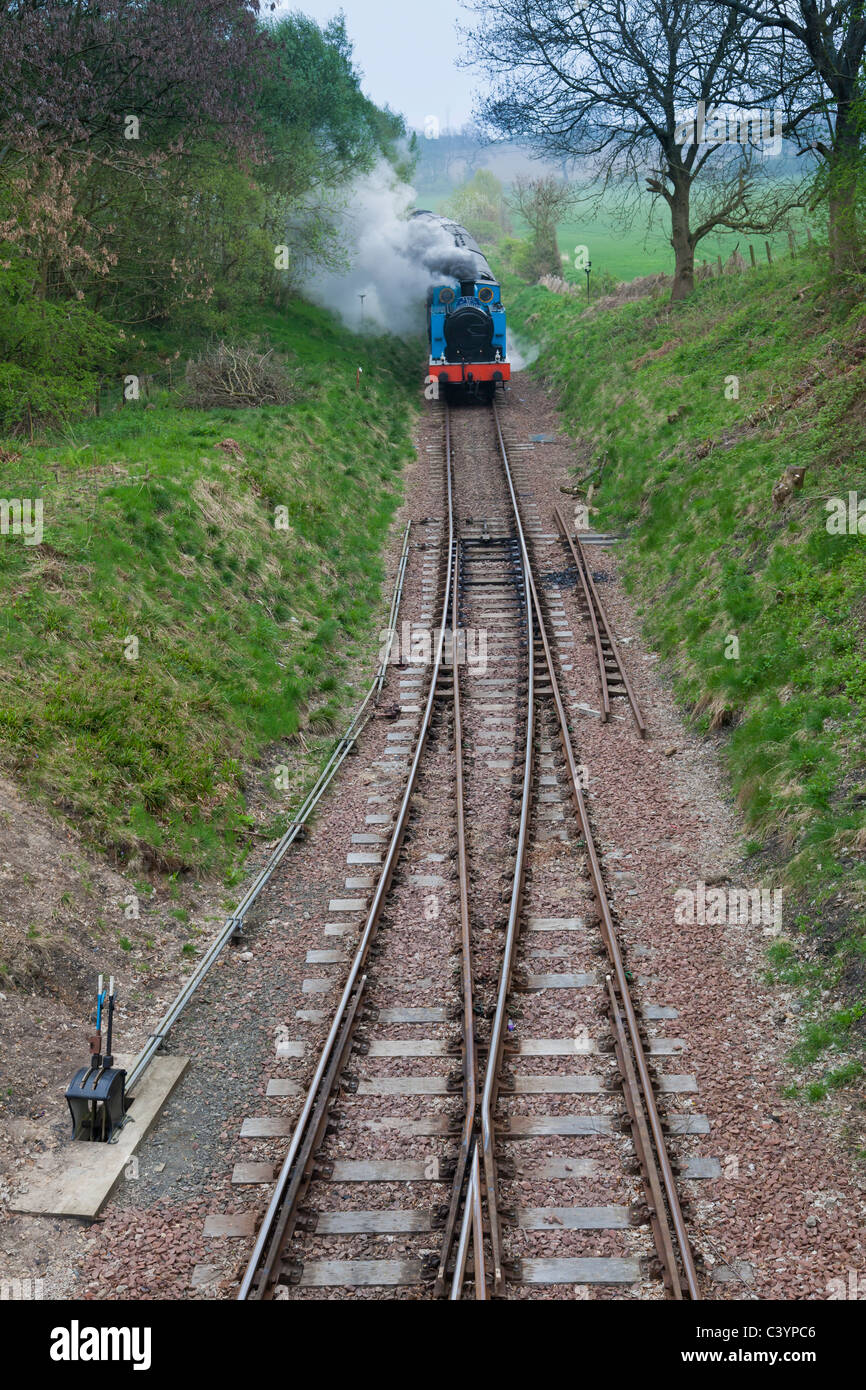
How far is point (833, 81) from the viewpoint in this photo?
20625 millimetres

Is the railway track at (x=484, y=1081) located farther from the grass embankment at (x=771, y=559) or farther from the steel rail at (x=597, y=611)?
the grass embankment at (x=771, y=559)

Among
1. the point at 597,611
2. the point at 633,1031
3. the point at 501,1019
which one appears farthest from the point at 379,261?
the point at 633,1031

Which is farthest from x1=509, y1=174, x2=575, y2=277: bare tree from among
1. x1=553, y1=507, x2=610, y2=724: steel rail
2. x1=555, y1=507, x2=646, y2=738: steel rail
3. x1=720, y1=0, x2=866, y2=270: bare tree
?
x1=553, y1=507, x2=610, y2=724: steel rail

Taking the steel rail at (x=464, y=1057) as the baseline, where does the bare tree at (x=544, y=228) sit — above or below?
above

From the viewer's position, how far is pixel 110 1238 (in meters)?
7.30

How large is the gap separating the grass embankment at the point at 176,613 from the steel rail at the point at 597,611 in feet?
13.4

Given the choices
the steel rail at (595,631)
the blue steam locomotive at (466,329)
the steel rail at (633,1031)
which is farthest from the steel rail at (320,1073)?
the blue steam locomotive at (466,329)

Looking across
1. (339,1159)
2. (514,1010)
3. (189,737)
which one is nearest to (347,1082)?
(339,1159)

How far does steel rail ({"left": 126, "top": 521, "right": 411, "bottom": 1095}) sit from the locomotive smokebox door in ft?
1.54

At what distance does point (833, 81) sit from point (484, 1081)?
20.6m

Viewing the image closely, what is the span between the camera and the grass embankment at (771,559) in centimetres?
1041

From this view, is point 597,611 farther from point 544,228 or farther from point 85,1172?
point 544,228

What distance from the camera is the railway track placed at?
7.14 m

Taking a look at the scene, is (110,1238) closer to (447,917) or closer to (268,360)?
(447,917)
